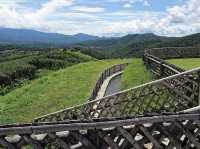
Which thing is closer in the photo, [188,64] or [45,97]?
[45,97]

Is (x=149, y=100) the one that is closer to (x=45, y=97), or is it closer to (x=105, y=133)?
(x=105, y=133)

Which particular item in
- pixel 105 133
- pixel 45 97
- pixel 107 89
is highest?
pixel 105 133

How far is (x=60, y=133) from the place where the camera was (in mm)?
8305

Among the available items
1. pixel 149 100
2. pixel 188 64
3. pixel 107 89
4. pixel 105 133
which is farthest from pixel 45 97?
Answer: pixel 105 133

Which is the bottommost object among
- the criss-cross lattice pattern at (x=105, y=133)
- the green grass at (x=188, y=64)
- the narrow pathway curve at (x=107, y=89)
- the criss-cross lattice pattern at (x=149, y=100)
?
the narrow pathway curve at (x=107, y=89)

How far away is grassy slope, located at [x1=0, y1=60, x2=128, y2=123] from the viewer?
25406 mm

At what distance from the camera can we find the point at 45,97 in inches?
1240

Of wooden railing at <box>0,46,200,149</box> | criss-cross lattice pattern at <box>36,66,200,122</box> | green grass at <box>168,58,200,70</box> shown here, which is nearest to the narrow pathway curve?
green grass at <box>168,58,200,70</box>

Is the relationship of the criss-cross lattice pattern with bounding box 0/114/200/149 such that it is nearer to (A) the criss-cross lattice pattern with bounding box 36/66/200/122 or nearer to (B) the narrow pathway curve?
(A) the criss-cross lattice pattern with bounding box 36/66/200/122

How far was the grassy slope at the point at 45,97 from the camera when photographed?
25.4 meters

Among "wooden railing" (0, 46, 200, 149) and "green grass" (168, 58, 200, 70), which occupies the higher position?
"wooden railing" (0, 46, 200, 149)

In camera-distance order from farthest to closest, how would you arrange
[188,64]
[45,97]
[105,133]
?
1. [188,64]
2. [45,97]
3. [105,133]

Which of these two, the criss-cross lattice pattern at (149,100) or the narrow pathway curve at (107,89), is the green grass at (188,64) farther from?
the criss-cross lattice pattern at (149,100)

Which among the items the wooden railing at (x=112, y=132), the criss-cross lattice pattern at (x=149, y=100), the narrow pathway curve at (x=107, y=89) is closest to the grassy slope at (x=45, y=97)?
the narrow pathway curve at (x=107, y=89)
